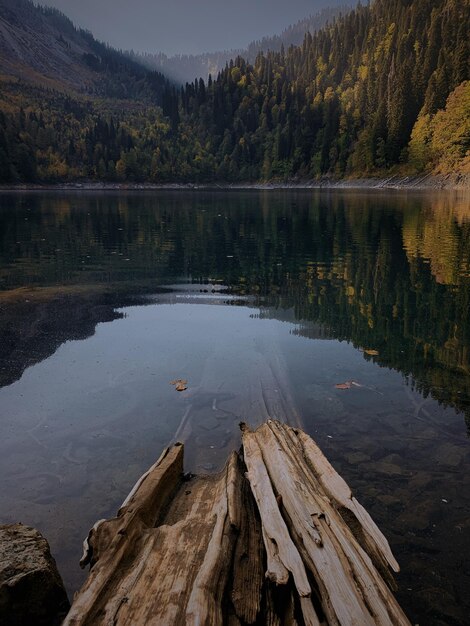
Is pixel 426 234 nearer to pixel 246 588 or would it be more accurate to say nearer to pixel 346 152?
pixel 246 588

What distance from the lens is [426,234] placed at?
103 feet

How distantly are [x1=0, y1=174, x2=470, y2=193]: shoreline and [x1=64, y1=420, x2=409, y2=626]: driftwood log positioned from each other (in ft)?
329

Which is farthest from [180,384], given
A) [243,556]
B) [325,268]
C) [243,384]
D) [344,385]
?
[325,268]

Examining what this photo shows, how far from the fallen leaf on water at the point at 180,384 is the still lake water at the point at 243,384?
169mm

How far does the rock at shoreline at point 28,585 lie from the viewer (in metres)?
3.67

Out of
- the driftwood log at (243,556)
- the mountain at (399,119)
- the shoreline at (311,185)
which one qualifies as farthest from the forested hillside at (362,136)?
the driftwood log at (243,556)

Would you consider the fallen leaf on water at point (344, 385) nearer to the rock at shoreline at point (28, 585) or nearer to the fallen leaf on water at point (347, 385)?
the fallen leaf on water at point (347, 385)

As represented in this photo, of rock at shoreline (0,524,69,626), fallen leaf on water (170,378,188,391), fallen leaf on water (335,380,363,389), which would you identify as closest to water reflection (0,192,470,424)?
fallen leaf on water (335,380,363,389)

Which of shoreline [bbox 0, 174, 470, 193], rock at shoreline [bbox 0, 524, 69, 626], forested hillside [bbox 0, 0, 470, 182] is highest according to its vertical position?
forested hillside [bbox 0, 0, 470, 182]

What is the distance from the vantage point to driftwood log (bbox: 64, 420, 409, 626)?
3.35 m

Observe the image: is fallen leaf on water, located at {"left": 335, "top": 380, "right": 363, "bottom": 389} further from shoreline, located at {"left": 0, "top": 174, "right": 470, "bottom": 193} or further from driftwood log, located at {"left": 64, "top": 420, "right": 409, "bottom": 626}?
shoreline, located at {"left": 0, "top": 174, "right": 470, "bottom": 193}

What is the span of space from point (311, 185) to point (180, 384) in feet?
533

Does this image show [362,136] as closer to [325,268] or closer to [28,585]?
[325,268]

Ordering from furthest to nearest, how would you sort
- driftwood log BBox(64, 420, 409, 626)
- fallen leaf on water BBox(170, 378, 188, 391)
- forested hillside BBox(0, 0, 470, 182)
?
forested hillside BBox(0, 0, 470, 182), fallen leaf on water BBox(170, 378, 188, 391), driftwood log BBox(64, 420, 409, 626)
